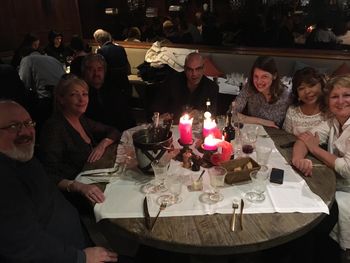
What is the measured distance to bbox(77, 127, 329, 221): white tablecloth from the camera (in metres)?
1.36

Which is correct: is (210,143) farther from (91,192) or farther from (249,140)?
(91,192)

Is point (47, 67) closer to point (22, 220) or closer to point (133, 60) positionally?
point (133, 60)

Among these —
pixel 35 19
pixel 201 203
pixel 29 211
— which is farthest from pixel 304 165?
pixel 35 19

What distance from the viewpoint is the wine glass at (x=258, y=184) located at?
1.44 meters

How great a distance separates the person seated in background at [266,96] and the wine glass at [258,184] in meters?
0.93

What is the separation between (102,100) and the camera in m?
2.98

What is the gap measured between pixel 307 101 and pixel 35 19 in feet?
22.4

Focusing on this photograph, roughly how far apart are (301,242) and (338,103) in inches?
32.7

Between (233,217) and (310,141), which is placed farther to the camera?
(310,141)

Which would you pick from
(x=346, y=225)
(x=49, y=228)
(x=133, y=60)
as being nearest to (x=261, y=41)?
(x=133, y=60)

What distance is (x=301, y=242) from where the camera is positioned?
5.97 ft

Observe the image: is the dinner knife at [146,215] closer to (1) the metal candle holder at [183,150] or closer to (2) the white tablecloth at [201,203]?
(2) the white tablecloth at [201,203]

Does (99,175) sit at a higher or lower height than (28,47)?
lower

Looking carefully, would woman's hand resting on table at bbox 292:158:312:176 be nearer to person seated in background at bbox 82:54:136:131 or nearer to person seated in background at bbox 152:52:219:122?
person seated in background at bbox 152:52:219:122
